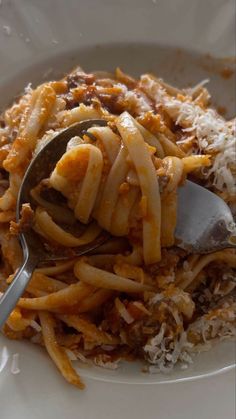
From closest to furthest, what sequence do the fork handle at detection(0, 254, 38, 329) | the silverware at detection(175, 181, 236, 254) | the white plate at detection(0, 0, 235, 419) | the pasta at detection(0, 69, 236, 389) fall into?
the fork handle at detection(0, 254, 38, 329)
the pasta at detection(0, 69, 236, 389)
the silverware at detection(175, 181, 236, 254)
the white plate at detection(0, 0, 235, 419)

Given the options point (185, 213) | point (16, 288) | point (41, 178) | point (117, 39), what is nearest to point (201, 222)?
point (185, 213)

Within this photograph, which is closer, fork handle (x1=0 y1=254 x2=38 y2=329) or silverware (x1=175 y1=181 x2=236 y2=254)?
fork handle (x1=0 y1=254 x2=38 y2=329)

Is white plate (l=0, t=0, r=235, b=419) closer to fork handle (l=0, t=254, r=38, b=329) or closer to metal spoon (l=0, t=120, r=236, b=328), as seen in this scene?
metal spoon (l=0, t=120, r=236, b=328)

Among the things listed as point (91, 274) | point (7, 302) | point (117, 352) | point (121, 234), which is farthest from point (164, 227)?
point (7, 302)

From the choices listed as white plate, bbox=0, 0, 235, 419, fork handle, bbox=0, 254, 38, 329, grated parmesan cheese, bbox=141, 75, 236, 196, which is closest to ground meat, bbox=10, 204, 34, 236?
fork handle, bbox=0, 254, 38, 329

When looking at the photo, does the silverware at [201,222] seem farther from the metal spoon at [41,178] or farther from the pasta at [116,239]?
the metal spoon at [41,178]

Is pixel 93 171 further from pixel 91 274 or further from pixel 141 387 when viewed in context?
pixel 141 387

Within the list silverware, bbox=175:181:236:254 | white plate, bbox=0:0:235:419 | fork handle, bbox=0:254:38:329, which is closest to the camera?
fork handle, bbox=0:254:38:329
